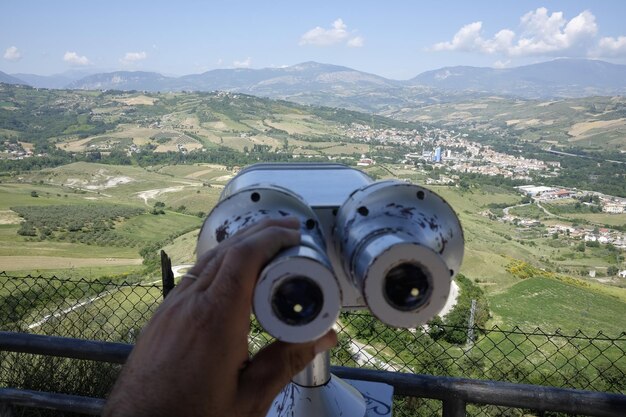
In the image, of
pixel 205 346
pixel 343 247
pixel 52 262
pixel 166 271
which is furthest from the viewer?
pixel 52 262

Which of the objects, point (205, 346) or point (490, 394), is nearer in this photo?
point (205, 346)

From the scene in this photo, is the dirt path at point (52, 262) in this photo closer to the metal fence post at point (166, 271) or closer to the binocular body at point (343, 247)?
the metal fence post at point (166, 271)

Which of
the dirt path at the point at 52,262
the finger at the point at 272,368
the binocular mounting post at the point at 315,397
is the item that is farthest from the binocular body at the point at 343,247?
the dirt path at the point at 52,262

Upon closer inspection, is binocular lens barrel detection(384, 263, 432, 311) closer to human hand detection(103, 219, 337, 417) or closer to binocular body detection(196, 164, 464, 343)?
binocular body detection(196, 164, 464, 343)

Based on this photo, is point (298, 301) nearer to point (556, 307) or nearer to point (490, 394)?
point (490, 394)

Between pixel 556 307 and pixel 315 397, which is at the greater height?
pixel 315 397

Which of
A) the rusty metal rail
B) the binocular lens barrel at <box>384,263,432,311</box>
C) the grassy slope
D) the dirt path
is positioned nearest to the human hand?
the binocular lens barrel at <box>384,263,432,311</box>

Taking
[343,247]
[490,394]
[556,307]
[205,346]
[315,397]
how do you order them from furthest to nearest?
[556,307]
[490,394]
[315,397]
[343,247]
[205,346]

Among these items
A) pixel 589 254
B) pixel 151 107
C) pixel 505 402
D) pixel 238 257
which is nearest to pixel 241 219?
pixel 238 257

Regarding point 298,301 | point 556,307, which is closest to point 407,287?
point 298,301
